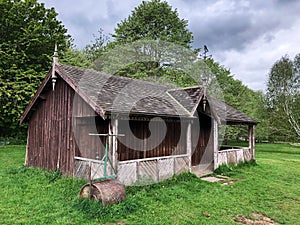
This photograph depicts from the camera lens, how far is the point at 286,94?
29.0m

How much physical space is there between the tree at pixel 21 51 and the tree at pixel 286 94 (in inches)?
1020

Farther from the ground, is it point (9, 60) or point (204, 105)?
point (9, 60)

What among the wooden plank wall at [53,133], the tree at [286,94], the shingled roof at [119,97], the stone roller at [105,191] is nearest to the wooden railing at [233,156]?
the shingled roof at [119,97]

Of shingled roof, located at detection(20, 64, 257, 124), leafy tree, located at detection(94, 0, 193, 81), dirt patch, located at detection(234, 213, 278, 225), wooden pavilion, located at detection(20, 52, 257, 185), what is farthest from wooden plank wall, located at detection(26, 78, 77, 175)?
leafy tree, located at detection(94, 0, 193, 81)

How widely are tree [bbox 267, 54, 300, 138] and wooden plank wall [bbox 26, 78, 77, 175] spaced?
86.8 ft

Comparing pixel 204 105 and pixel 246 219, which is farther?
pixel 204 105

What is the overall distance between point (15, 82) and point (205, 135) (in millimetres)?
16141

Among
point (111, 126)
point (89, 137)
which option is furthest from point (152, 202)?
point (89, 137)

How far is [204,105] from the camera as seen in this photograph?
37.2 feet

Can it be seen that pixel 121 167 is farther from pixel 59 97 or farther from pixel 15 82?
pixel 15 82

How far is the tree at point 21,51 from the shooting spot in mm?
20125

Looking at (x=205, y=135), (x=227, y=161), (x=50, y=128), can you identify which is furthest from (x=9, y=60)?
(x=227, y=161)

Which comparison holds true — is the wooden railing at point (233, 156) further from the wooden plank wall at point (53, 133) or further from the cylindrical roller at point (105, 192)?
the wooden plank wall at point (53, 133)

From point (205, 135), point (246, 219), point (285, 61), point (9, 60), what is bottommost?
point (246, 219)
